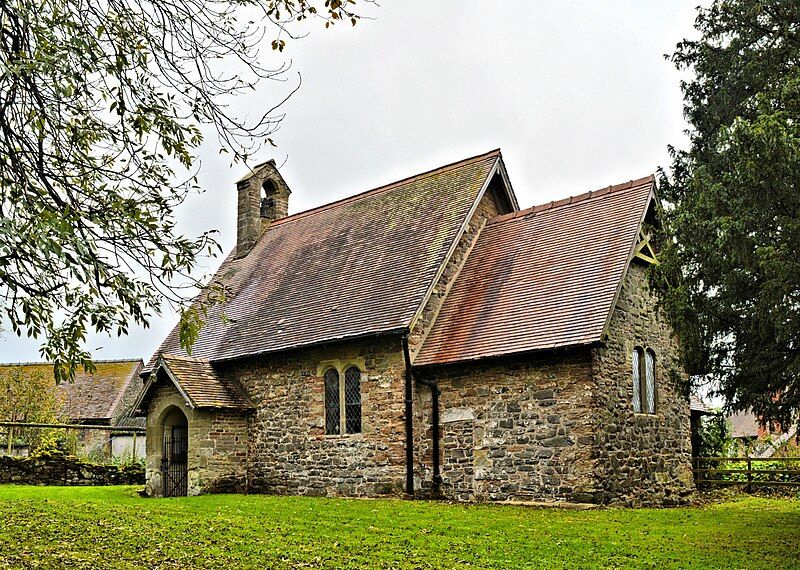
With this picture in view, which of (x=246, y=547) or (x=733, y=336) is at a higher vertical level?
(x=733, y=336)

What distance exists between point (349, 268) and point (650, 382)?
28.2 feet

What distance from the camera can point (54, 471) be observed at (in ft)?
85.3

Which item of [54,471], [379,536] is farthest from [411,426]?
[54,471]

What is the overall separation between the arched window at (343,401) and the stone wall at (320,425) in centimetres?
17

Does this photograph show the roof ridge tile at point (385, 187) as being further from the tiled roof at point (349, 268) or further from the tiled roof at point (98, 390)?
the tiled roof at point (98, 390)

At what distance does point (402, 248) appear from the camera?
2239cm

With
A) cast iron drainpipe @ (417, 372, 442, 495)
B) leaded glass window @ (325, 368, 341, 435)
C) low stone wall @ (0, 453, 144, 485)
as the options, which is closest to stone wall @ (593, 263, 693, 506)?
cast iron drainpipe @ (417, 372, 442, 495)

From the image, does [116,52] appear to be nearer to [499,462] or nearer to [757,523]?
[499,462]

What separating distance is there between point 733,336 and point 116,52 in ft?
37.6

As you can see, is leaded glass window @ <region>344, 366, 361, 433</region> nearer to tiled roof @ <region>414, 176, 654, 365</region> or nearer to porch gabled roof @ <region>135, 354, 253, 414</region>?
tiled roof @ <region>414, 176, 654, 365</region>

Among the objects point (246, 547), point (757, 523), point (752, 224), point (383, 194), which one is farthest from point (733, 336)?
point (383, 194)

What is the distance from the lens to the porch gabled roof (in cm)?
2175

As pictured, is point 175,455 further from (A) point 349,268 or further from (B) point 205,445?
(A) point 349,268

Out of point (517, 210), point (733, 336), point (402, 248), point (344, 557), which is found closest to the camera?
point (344, 557)
